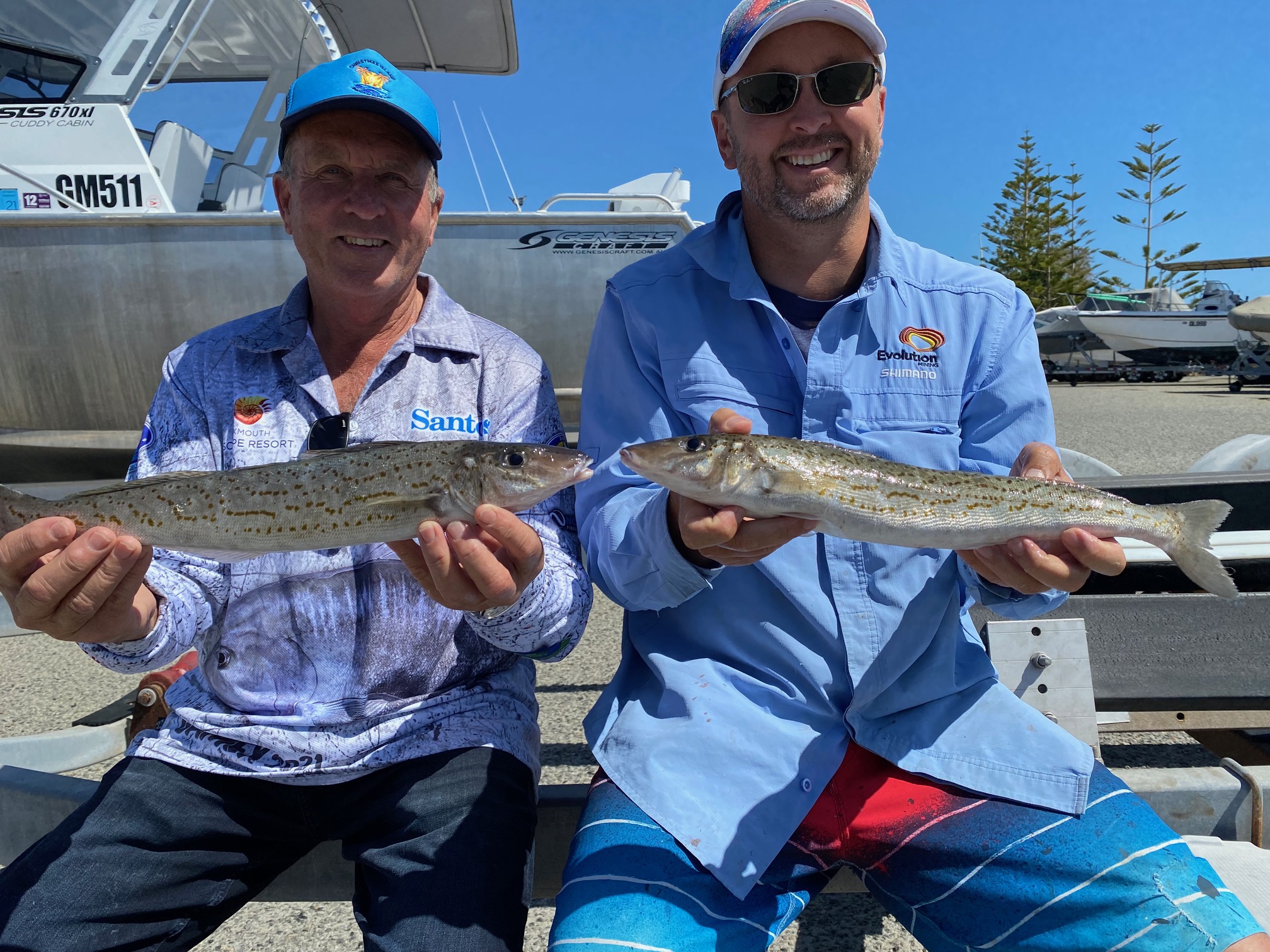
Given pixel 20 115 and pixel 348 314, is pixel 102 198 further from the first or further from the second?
pixel 348 314

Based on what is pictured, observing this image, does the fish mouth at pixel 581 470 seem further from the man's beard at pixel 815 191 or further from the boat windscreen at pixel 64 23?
the boat windscreen at pixel 64 23

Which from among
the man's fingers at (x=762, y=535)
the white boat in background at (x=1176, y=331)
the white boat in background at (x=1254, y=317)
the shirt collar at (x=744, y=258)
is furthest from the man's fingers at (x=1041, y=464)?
the white boat in background at (x=1176, y=331)

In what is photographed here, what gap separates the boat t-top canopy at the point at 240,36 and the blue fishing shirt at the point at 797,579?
8.68 meters

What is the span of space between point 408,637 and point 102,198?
338 inches

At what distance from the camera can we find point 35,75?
28.8 ft

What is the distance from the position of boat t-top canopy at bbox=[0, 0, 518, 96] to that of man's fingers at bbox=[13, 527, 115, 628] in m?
8.82

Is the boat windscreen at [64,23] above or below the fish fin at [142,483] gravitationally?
above

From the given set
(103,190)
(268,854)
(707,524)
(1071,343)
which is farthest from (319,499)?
(1071,343)

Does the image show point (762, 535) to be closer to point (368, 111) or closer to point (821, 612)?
point (821, 612)

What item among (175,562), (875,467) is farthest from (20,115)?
(875,467)

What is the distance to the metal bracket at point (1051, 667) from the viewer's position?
293 cm

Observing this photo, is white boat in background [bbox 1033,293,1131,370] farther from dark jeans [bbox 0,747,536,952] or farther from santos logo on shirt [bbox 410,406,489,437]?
dark jeans [bbox 0,747,536,952]

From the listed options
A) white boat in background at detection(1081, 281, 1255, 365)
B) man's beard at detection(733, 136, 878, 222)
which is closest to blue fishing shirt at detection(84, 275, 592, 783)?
man's beard at detection(733, 136, 878, 222)

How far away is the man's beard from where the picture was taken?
2.54 metres
